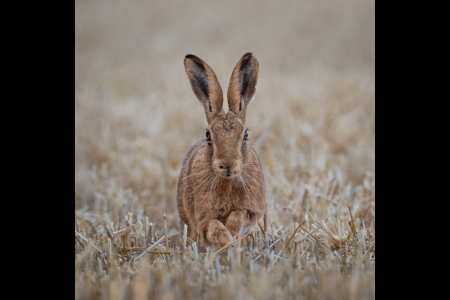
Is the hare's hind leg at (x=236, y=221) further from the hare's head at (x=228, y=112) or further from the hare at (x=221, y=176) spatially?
the hare's head at (x=228, y=112)

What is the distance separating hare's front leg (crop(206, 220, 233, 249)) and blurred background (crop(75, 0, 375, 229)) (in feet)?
3.15

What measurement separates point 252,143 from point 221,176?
3.22 m

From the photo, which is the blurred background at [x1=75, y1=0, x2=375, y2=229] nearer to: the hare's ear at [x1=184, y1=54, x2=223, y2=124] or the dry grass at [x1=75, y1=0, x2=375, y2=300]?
the dry grass at [x1=75, y1=0, x2=375, y2=300]

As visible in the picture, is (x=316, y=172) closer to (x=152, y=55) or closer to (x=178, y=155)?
(x=178, y=155)

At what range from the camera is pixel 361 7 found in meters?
13.9

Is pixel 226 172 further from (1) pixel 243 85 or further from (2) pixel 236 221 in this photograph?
(1) pixel 243 85

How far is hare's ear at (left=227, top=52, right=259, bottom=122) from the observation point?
4035mm

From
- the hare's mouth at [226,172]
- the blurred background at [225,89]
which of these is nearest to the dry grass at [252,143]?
the blurred background at [225,89]

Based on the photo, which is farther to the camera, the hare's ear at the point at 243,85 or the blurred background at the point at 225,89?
the blurred background at the point at 225,89

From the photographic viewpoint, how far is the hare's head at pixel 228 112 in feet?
12.4

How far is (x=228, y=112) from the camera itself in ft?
13.4

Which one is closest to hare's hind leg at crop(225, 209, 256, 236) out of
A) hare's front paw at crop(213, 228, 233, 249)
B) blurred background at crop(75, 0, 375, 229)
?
hare's front paw at crop(213, 228, 233, 249)

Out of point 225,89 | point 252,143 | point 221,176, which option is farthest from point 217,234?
point 225,89

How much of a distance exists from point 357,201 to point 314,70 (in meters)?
6.56
